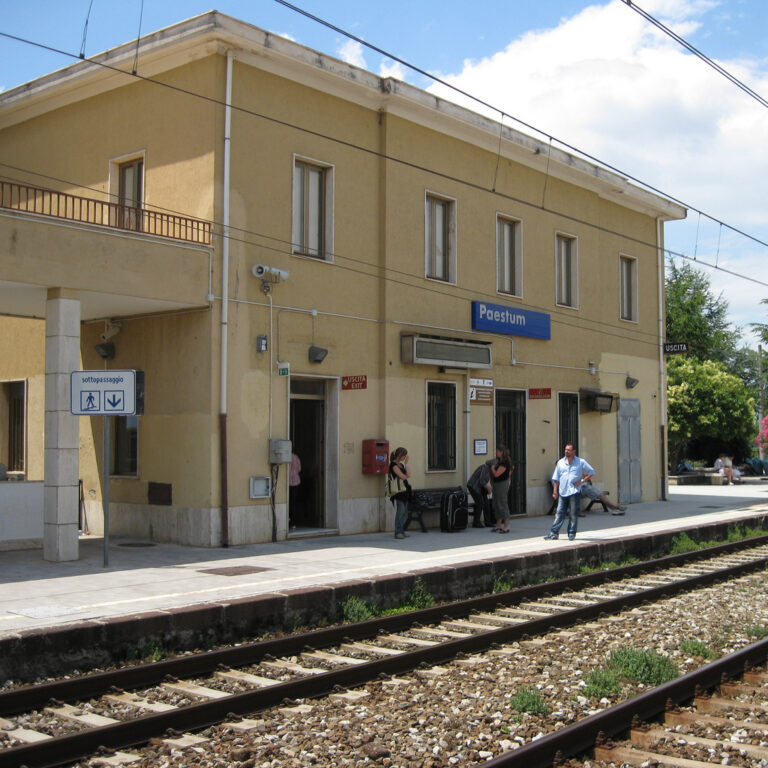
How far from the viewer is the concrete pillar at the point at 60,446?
12.6 metres

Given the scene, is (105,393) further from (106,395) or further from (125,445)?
(125,445)

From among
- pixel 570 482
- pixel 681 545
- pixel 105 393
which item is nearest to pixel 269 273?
pixel 105 393

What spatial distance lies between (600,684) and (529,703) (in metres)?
0.92

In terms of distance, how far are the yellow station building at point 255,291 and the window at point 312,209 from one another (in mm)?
45

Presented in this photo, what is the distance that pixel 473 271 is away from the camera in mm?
19859

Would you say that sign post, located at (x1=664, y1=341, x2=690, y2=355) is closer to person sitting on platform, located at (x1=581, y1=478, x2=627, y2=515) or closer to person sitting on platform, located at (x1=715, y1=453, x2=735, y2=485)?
person sitting on platform, located at (x1=581, y1=478, x2=627, y2=515)

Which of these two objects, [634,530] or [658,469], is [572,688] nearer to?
[634,530]

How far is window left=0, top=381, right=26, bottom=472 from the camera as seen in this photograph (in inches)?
715

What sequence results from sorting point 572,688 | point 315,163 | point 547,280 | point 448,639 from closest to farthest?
point 572,688
point 448,639
point 315,163
point 547,280

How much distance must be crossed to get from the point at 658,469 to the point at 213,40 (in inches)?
691

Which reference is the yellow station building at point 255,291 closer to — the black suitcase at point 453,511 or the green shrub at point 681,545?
the black suitcase at point 453,511

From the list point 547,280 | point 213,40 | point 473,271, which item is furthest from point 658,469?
point 213,40

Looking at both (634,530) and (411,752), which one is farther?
(634,530)

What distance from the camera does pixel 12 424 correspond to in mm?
18438
